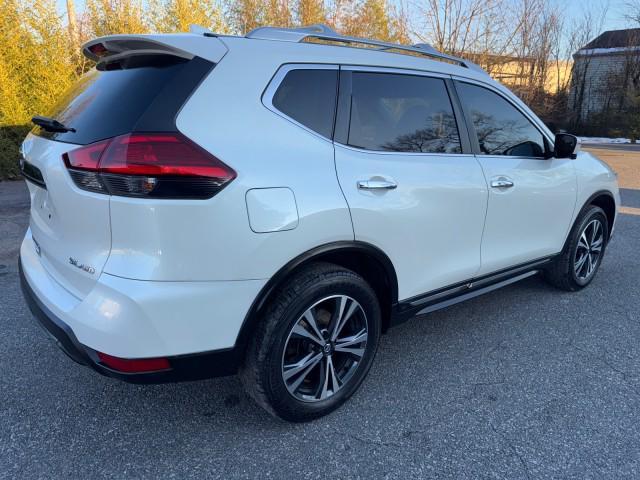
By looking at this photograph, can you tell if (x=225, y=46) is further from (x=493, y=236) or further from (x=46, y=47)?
(x=46, y=47)

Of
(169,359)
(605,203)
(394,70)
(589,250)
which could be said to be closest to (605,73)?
(605,203)

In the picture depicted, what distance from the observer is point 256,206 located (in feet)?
6.31

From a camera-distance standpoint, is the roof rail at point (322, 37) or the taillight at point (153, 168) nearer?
the taillight at point (153, 168)

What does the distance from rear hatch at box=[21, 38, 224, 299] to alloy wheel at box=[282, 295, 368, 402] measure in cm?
94

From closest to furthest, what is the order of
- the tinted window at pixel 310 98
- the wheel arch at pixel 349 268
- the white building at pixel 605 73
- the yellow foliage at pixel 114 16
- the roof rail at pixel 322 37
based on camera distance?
1. the wheel arch at pixel 349 268
2. the tinted window at pixel 310 98
3. the roof rail at pixel 322 37
4. the yellow foliage at pixel 114 16
5. the white building at pixel 605 73

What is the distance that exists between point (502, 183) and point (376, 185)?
1137 mm

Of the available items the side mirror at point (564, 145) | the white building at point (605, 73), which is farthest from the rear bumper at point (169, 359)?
the white building at point (605, 73)

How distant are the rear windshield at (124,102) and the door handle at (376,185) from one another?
88 cm

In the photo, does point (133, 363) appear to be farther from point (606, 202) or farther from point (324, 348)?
point (606, 202)

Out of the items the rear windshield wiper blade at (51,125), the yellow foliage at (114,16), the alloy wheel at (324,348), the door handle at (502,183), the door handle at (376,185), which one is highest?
the yellow foliage at (114,16)

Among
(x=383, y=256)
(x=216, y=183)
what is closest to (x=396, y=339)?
(x=383, y=256)

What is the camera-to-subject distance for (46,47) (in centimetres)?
902

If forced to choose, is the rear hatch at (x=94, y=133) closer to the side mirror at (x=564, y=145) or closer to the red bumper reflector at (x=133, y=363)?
the red bumper reflector at (x=133, y=363)

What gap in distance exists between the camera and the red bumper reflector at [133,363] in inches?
73.5
